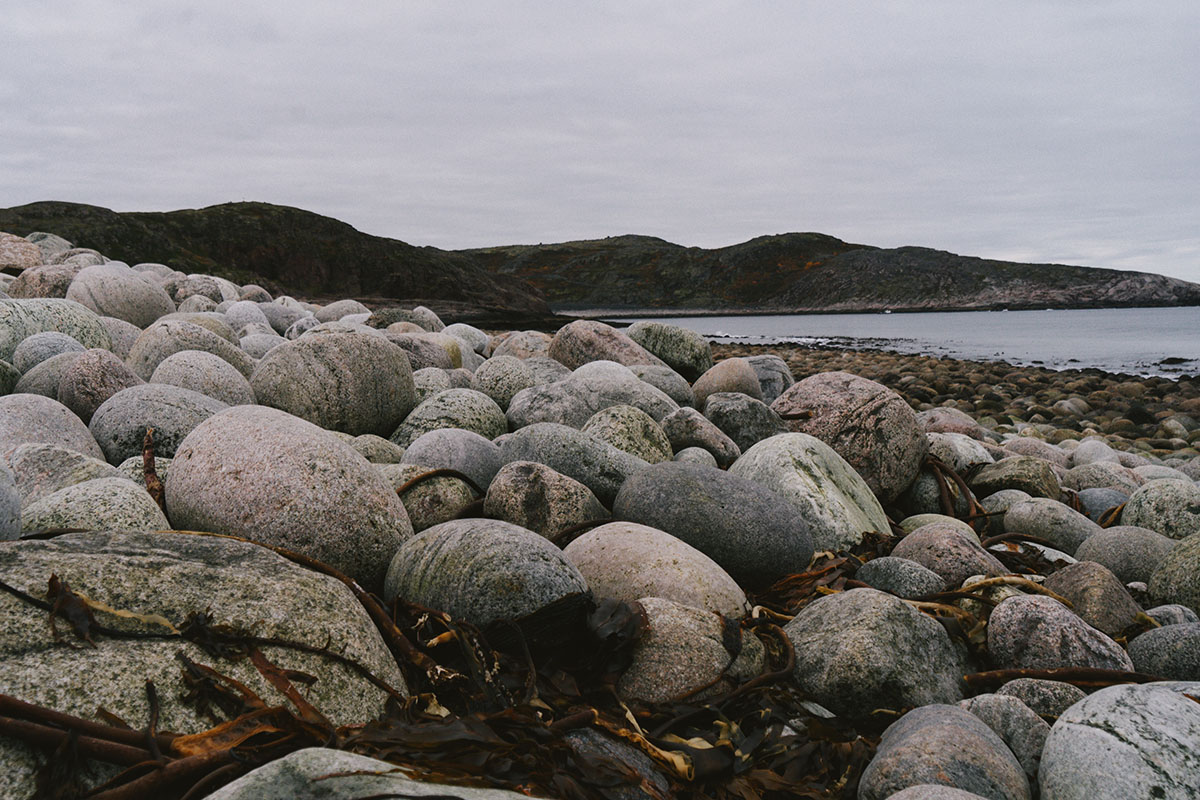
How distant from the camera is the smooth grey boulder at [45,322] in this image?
6.80 m

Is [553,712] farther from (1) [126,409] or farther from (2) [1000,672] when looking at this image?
(1) [126,409]

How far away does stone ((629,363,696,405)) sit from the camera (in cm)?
823

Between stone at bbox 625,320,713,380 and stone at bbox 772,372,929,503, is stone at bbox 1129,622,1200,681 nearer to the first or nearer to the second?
stone at bbox 772,372,929,503

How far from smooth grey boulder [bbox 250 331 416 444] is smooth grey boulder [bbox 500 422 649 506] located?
1674 mm

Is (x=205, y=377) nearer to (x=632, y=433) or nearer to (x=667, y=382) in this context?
(x=632, y=433)

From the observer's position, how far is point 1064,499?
676 cm

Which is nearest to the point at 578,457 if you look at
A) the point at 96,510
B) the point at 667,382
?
the point at 96,510

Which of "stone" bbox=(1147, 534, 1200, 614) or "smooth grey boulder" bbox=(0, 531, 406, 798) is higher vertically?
"smooth grey boulder" bbox=(0, 531, 406, 798)

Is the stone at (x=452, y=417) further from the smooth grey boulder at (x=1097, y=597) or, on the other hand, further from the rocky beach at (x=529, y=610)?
the smooth grey boulder at (x=1097, y=597)

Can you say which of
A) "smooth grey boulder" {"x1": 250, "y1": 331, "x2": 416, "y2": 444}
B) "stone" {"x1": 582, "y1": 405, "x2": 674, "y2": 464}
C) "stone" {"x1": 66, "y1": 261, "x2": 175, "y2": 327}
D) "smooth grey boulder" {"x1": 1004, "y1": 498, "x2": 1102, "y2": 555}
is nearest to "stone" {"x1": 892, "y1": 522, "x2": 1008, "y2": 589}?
"smooth grey boulder" {"x1": 1004, "y1": 498, "x2": 1102, "y2": 555}

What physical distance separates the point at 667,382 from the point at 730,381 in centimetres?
80

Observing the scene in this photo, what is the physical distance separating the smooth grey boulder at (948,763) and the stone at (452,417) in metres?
4.13

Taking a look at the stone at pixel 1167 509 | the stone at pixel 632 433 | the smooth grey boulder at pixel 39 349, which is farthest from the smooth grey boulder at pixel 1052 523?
the smooth grey boulder at pixel 39 349

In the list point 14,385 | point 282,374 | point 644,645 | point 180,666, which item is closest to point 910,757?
point 644,645
